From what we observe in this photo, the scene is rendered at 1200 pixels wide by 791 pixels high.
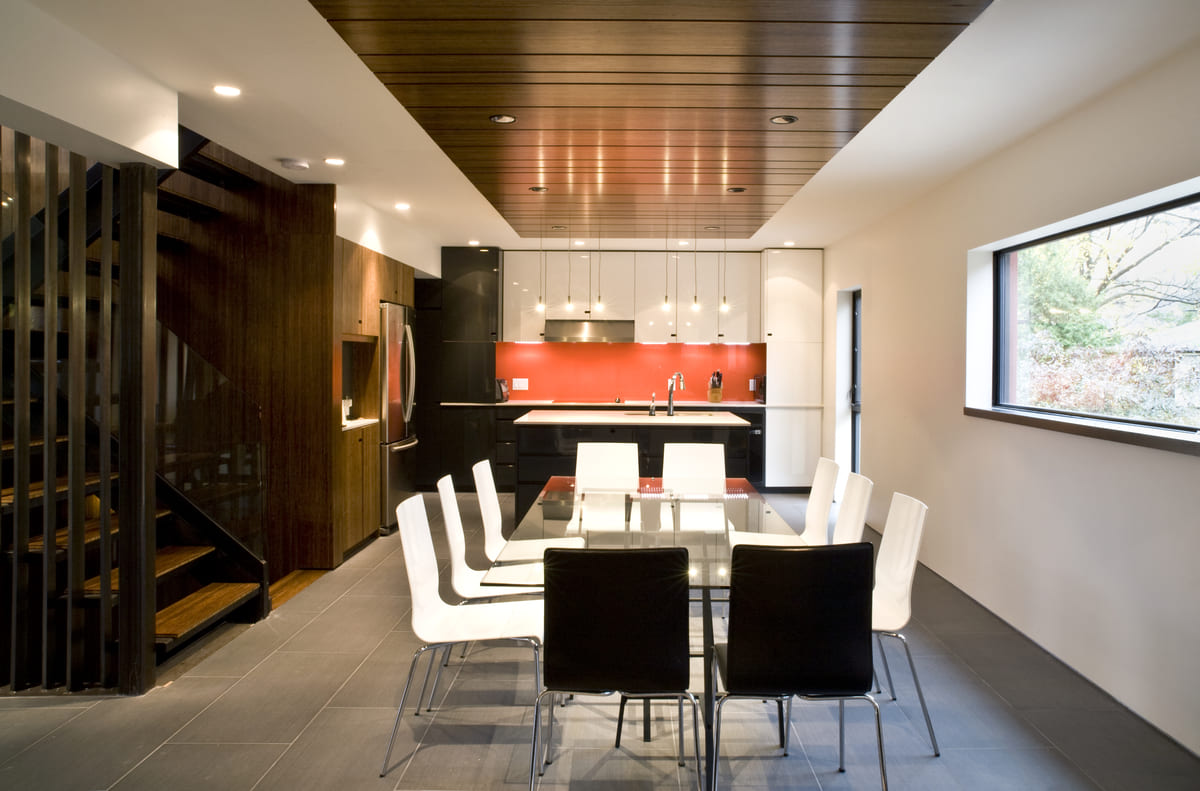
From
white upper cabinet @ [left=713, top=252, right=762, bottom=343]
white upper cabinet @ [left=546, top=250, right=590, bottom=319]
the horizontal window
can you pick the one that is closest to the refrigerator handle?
white upper cabinet @ [left=546, top=250, right=590, bottom=319]

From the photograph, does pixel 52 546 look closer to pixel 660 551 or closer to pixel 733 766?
pixel 660 551

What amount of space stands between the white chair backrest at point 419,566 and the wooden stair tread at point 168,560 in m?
1.45

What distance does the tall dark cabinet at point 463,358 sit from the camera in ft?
25.4

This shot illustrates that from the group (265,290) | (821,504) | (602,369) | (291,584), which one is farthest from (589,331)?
(821,504)

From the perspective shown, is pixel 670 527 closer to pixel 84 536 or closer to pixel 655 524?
pixel 655 524

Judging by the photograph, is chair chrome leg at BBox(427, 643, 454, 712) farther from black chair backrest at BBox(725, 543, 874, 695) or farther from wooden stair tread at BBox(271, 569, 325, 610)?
wooden stair tread at BBox(271, 569, 325, 610)

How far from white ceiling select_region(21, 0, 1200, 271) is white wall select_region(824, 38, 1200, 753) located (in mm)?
185

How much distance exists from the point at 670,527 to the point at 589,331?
5.06 meters

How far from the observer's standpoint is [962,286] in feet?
14.4

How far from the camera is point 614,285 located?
7.91 metres

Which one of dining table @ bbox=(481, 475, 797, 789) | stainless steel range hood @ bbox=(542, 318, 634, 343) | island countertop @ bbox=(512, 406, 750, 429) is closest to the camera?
dining table @ bbox=(481, 475, 797, 789)

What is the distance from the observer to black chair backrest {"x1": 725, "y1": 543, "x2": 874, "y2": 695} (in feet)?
6.96

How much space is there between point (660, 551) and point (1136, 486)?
85.3 inches

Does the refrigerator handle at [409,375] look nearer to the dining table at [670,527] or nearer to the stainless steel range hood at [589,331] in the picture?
the stainless steel range hood at [589,331]
